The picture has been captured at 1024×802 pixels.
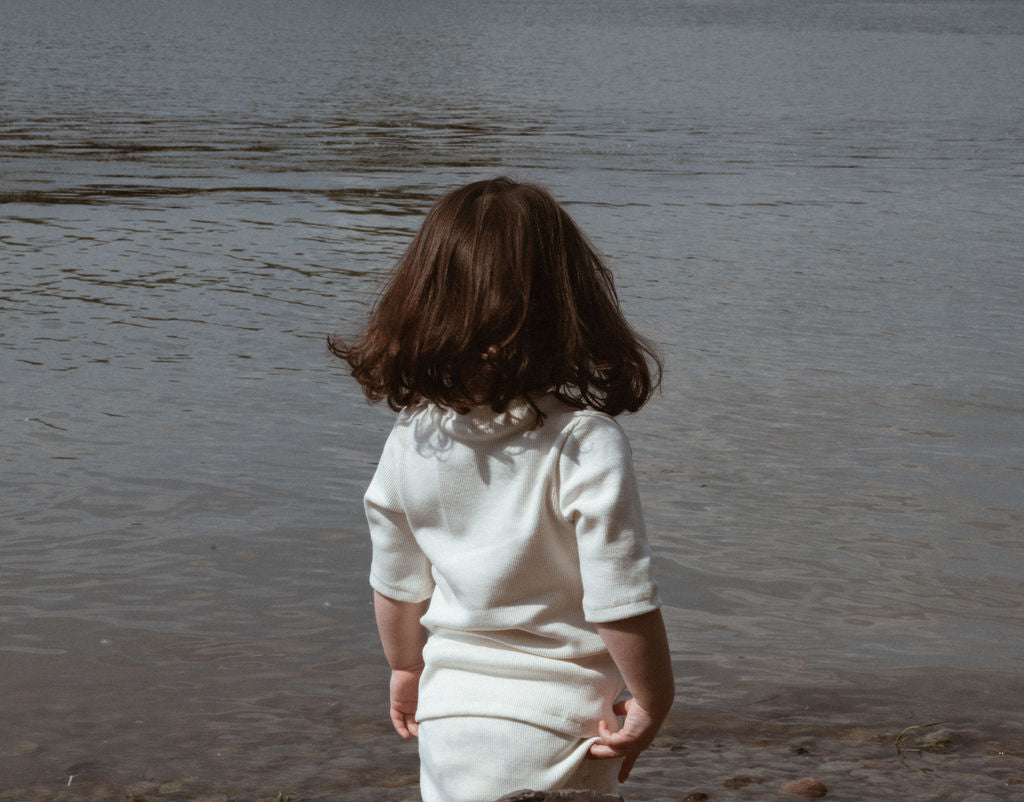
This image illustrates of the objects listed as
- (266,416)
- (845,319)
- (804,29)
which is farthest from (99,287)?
(804,29)

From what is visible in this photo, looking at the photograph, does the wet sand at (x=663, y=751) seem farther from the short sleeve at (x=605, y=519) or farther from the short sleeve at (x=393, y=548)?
the short sleeve at (x=605, y=519)

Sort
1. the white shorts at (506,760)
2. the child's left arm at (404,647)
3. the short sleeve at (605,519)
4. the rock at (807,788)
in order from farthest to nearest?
the rock at (807,788) < the child's left arm at (404,647) < the white shorts at (506,760) < the short sleeve at (605,519)

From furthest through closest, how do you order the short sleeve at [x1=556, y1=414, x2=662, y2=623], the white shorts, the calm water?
1. the calm water
2. the white shorts
3. the short sleeve at [x1=556, y1=414, x2=662, y2=623]

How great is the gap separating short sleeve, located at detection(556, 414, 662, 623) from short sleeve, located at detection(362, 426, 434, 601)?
337 millimetres

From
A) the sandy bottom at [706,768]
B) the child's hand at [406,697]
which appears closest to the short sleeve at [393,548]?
the child's hand at [406,697]

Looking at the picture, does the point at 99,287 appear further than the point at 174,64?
No

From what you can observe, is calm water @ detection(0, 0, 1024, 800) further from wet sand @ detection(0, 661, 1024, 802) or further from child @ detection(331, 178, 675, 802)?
child @ detection(331, 178, 675, 802)

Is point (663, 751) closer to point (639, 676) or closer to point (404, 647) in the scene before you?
point (404, 647)

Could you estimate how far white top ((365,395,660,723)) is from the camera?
192 centimetres

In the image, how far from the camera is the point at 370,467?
588 centimetres

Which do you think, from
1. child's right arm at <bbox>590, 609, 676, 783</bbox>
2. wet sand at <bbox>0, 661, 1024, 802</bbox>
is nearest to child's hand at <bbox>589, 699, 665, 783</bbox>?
child's right arm at <bbox>590, 609, 676, 783</bbox>

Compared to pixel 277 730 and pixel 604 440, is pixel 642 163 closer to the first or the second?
pixel 277 730

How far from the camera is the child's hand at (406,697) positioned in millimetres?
2283

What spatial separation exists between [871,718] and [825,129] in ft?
60.2
